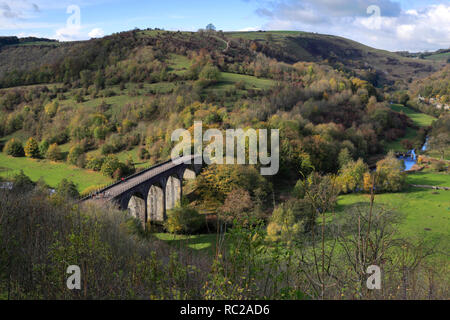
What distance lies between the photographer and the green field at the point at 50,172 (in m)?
49.0

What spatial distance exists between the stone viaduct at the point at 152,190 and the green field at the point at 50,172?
457 inches

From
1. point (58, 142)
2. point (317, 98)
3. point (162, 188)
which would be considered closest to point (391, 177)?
point (162, 188)

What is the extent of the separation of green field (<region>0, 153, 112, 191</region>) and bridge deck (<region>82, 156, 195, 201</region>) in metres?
11.0

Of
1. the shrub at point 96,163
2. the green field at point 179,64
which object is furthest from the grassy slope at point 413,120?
the shrub at point 96,163

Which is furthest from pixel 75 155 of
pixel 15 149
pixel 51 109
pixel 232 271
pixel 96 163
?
pixel 232 271

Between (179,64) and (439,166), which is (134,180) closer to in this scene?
(439,166)

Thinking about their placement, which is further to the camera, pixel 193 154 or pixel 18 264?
pixel 193 154

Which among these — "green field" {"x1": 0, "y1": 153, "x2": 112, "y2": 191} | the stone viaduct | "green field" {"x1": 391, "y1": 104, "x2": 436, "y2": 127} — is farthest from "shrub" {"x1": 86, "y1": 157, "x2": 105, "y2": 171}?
"green field" {"x1": 391, "y1": 104, "x2": 436, "y2": 127}

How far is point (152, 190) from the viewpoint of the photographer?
38.9 metres

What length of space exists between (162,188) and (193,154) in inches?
511

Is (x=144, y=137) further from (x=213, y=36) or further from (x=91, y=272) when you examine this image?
(x=213, y=36)

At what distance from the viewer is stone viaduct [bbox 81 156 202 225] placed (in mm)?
30000

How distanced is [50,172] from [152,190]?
81.2ft

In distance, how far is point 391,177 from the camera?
154 ft
